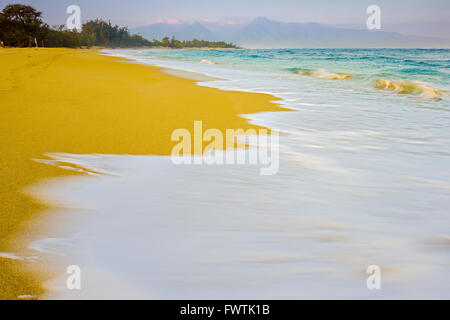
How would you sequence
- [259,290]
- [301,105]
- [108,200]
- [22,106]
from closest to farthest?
1. [259,290]
2. [108,200]
3. [22,106]
4. [301,105]

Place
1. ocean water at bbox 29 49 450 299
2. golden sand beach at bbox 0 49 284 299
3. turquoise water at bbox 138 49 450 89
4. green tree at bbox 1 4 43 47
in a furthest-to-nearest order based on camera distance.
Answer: green tree at bbox 1 4 43 47 < turquoise water at bbox 138 49 450 89 < golden sand beach at bbox 0 49 284 299 < ocean water at bbox 29 49 450 299

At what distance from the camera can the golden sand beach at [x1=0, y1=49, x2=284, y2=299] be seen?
4.98ft

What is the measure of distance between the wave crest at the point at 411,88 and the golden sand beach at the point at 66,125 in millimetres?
5462

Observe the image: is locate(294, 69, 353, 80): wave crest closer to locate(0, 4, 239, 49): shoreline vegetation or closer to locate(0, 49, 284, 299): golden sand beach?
locate(0, 49, 284, 299): golden sand beach

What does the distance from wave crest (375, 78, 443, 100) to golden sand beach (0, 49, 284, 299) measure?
546 cm

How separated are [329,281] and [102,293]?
3.05 ft

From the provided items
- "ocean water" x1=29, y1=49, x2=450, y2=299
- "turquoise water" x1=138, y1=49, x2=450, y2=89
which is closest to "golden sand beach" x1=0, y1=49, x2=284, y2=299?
"ocean water" x1=29, y1=49, x2=450, y2=299

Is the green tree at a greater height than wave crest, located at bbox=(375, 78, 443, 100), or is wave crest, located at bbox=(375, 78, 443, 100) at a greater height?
the green tree

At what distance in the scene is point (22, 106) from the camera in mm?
4191

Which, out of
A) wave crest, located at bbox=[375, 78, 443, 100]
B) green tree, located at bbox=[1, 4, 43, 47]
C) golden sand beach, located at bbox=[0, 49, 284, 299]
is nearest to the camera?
golden sand beach, located at bbox=[0, 49, 284, 299]

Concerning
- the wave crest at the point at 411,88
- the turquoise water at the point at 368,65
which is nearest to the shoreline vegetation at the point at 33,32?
the turquoise water at the point at 368,65

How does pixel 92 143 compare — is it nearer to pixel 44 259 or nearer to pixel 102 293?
pixel 44 259

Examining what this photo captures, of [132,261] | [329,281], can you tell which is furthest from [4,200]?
[329,281]
